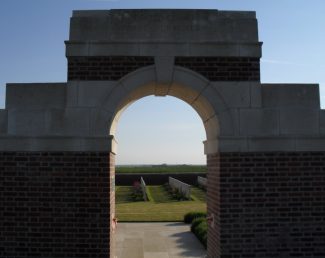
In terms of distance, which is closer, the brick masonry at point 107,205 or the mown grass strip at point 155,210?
the brick masonry at point 107,205

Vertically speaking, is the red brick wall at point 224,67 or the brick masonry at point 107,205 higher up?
the red brick wall at point 224,67

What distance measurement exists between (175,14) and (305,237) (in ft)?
13.8

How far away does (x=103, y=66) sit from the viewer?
21.0ft

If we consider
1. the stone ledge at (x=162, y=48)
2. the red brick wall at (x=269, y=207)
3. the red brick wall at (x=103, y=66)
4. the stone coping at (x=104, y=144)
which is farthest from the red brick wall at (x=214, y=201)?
the red brick wall at (x=103, y=66)

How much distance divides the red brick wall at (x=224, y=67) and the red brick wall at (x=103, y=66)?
0.68m

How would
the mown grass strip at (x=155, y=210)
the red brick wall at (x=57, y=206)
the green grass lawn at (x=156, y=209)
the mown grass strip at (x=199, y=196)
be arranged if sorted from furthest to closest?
the mown grass strip at (x=199, y=196), the green grass lawn at (x=156, y=209), the mown grass strip at (x=155, y=210), the red brick wall at (x=57, y=206)

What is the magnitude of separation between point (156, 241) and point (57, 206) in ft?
19.5

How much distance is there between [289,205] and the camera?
247 inches

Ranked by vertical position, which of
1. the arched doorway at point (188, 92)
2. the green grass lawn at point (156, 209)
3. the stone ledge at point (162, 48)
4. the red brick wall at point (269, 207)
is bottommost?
the green grass lawn at point (156, 209)

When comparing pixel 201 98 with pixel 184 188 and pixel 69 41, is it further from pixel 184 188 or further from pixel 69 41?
pixel 184 188

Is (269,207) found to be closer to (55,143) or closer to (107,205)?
(107,205)

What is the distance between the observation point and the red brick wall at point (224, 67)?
6.46 m

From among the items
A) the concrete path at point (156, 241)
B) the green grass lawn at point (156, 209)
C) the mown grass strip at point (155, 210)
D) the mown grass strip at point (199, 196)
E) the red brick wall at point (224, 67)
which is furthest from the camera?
the mown grass strip at point (199, 196)

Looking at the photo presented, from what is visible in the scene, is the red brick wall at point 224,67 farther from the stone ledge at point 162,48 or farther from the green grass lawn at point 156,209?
the green grass lawn at point 156,209
